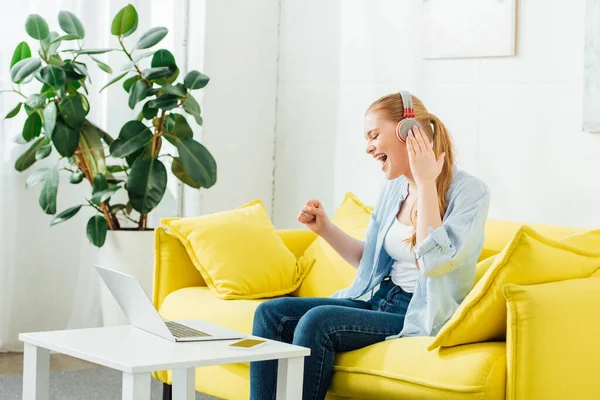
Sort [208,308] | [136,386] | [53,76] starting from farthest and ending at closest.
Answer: [53,76] → [208,308] → [136,386]

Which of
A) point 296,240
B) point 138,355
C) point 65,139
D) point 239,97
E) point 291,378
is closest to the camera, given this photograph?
point 138,355

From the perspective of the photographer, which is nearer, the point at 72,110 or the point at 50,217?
the point at 72,110

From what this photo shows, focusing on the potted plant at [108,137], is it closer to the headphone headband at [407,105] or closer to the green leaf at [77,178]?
the green leaf at [77,178]

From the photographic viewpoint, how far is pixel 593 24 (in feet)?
10.3

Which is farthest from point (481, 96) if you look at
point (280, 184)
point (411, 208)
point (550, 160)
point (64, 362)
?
point (64, 362)

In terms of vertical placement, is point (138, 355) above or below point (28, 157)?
below

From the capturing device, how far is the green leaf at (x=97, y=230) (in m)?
3.91

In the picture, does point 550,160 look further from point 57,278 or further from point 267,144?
point 57,278

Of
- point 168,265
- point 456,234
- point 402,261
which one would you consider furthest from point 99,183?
point 456,234

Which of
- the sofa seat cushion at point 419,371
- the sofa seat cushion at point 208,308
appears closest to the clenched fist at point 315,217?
the sofa seat cushion at point 208,308

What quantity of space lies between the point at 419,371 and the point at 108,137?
2.13 m

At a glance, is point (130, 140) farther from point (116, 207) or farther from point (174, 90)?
point (116, 207)

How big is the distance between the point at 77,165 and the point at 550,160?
77.9 inches

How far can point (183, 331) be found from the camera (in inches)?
89.7
